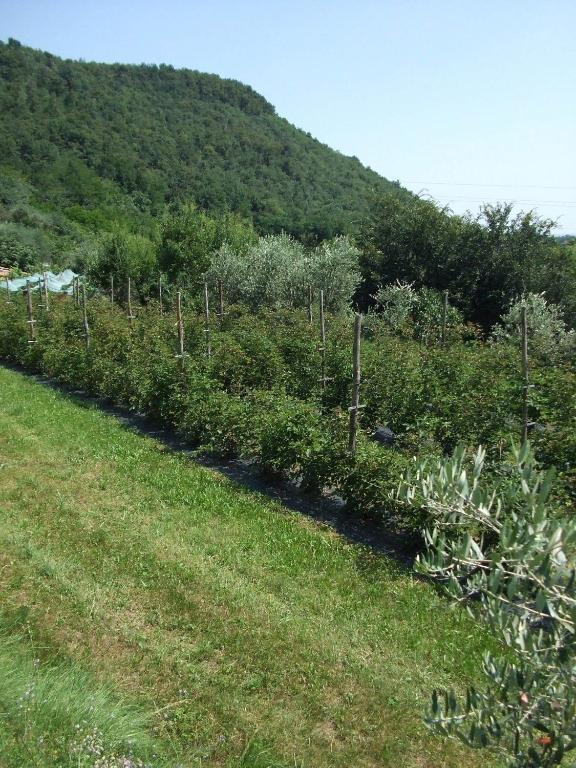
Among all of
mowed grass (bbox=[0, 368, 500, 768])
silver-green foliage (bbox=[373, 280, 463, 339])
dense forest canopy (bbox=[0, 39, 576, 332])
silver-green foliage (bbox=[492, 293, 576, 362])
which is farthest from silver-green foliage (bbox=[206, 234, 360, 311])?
mowed grass (bbox=[0, 368, 500, 768])

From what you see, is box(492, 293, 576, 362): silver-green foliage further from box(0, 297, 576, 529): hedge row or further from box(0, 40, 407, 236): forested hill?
box(0, 40, 407, 236): forested hill

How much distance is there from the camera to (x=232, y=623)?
4355 millimetres

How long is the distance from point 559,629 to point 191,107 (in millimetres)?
91943

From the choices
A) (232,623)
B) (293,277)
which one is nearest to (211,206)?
(293,277)

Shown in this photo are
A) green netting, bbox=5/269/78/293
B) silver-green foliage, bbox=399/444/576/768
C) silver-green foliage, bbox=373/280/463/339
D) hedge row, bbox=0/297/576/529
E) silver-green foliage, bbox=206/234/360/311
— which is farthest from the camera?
green netting, bbox=5/269/78/293

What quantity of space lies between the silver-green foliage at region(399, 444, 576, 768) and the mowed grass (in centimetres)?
174

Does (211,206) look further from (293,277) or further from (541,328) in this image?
(541,328)

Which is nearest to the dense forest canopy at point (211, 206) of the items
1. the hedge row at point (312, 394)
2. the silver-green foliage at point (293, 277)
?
the silver-green foliage at point (293, 277)

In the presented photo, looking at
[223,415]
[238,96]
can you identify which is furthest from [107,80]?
[223,415]

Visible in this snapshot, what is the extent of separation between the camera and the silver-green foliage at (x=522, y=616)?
1544 mm

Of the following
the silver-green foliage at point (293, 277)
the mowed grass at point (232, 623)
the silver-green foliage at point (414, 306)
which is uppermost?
the silver-green foliage at point (293, 277)

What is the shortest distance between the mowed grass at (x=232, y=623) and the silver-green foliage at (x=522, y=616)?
1.74 m

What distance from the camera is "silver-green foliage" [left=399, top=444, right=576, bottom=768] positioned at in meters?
1.54

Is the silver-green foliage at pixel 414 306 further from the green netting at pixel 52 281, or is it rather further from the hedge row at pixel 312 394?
the green netting at pixel 52 281
